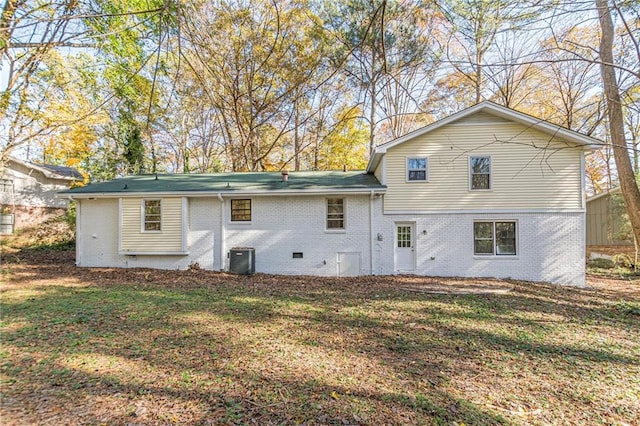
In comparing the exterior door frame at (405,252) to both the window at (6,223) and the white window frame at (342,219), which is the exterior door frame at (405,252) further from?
the window at (6,223)

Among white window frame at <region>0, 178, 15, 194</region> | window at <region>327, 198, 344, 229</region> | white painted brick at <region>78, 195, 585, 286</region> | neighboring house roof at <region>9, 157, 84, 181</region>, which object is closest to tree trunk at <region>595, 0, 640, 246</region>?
white painted brick at <region>78, 195, 585, 286</region>

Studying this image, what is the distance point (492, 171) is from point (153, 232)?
12.2 m

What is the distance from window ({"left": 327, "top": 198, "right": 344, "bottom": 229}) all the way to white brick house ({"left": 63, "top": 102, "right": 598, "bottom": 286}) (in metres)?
0.04

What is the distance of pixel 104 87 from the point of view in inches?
471

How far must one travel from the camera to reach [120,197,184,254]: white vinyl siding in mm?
10820

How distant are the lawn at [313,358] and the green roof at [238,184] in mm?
4171

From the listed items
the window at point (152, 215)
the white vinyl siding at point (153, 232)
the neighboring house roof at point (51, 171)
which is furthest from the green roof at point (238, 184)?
the neighboring house roof at point (51, 171)

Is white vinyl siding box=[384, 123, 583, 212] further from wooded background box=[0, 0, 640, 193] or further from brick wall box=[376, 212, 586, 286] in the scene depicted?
wooded background box=[0, 0, 640, 193]

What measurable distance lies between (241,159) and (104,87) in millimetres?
9086

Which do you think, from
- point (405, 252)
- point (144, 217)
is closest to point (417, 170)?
point (405, 252)

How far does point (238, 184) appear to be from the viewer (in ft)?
38.1

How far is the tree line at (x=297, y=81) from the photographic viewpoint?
20.0ft

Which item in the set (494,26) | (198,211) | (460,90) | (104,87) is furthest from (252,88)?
(494,26)

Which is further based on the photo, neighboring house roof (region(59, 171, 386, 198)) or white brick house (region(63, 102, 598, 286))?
neighboring house roof (region(59, 171, 386, 198))
